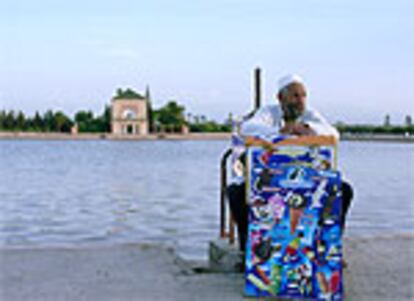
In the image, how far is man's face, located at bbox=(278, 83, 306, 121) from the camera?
4.81 metres

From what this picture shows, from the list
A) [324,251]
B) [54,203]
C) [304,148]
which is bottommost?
[54,203]

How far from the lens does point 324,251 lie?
450 cm

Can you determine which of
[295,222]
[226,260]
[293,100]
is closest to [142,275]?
[226,260]

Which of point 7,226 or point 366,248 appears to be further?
point 7,226

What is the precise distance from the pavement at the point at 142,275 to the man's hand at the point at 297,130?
117 cm

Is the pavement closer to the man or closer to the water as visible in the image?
the man

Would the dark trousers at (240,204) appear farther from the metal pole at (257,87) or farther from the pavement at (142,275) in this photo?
the metal pole at (257,87)

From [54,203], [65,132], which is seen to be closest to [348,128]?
[65,132]

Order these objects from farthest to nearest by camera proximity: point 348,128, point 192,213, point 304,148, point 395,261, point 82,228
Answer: point 348,128, point 192,213, point 82,228, point 395,261, point 304,148

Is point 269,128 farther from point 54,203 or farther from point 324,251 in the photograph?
point 54,203

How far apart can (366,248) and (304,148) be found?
2445 millimetres

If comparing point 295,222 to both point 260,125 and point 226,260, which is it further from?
point 226,260

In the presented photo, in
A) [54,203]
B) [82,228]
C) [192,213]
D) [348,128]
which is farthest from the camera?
[348,128]

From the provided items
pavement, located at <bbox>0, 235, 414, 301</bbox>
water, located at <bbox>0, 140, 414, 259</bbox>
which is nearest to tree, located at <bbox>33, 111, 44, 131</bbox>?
water, located at <bbox>0, 140, 414, 259</bbox>
